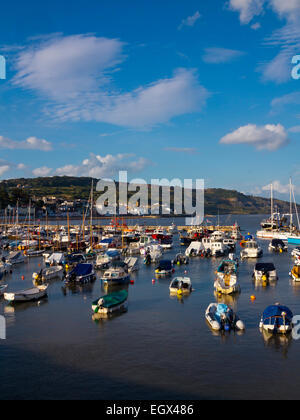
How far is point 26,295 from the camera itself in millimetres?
41531

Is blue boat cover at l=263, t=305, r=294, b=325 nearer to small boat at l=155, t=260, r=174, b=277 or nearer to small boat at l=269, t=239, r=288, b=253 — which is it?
small boat at l=155, t=260, r=174, b=277

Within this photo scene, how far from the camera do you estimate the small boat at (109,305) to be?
118ft

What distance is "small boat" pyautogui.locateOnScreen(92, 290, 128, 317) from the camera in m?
36.1

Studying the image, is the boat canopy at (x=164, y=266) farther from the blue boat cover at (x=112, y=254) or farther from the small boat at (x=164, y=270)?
the blue boat cover at (x=112, y=254)

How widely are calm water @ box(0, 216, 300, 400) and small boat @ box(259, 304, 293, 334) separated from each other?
3.75 ft

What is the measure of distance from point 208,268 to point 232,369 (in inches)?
1613

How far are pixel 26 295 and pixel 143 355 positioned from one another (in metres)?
20.5

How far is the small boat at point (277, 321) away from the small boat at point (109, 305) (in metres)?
14.4

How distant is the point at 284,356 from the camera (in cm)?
2541

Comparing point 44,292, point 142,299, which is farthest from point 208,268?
point 44,292

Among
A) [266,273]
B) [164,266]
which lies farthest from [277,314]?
[164,266]

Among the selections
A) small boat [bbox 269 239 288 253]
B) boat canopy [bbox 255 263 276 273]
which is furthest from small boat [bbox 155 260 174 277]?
small boat [bbox 269 239 288 253]
